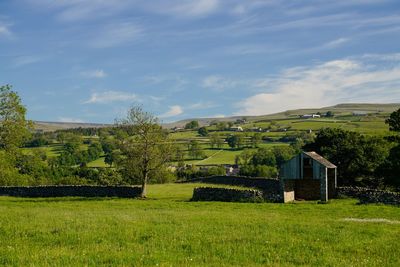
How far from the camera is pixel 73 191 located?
51.7m

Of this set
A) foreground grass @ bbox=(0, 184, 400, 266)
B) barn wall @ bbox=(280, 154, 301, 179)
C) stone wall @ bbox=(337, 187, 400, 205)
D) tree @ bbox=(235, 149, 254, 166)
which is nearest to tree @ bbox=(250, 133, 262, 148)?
tree @ bbox=(235, 149, 254, 166)

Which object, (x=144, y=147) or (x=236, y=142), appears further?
(x=236, y=142)

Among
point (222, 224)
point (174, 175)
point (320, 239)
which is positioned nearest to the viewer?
point (320, 239)

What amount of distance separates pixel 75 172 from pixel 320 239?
94.0m

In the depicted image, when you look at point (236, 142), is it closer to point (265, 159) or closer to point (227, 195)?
point (265, 159)

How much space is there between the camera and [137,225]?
2066 cm

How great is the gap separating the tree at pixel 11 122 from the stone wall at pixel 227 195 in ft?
79.7

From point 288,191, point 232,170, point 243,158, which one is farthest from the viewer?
point 243,158

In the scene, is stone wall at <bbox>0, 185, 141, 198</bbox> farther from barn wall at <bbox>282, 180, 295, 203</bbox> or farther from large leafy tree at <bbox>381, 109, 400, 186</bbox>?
large leafy tree at <bbox>381, 109, 400, 186</bbox>

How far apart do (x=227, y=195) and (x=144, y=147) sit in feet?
33.8

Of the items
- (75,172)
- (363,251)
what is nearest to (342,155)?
(363,251)

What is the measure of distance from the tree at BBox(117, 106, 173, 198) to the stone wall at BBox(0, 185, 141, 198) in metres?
2.13

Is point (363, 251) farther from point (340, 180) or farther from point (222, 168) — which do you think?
point (222, 168)

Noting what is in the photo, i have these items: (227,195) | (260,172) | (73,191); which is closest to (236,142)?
(260,172)
